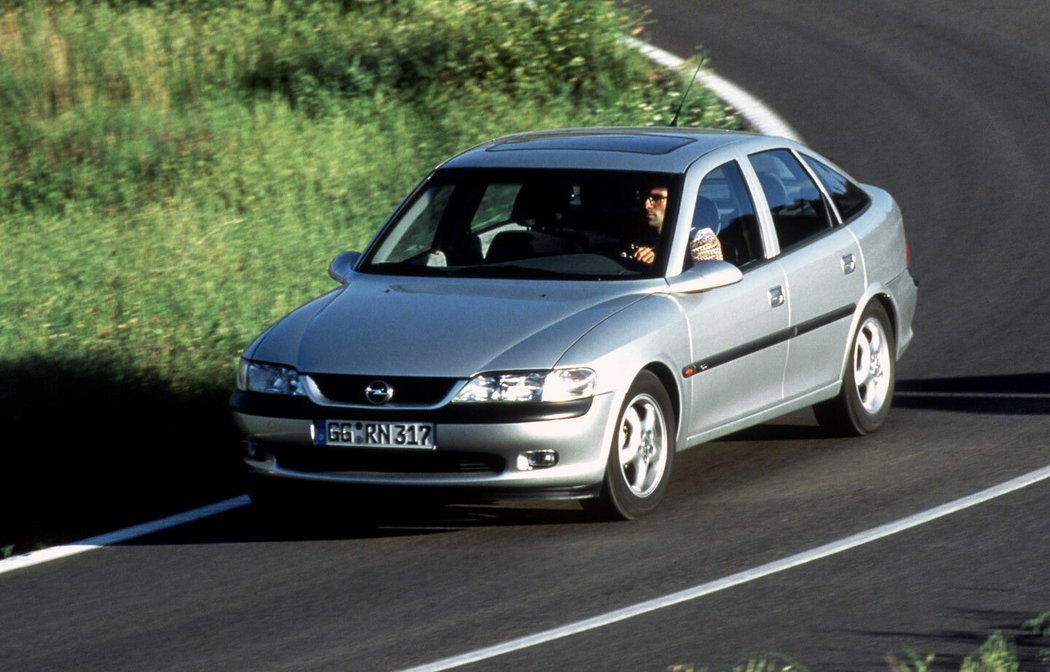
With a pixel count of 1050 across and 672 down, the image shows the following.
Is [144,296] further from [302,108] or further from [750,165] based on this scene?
[302,108]

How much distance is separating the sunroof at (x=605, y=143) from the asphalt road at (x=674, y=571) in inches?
62.3

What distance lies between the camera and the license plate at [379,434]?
7.57 meters

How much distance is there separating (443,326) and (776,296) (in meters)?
1.88

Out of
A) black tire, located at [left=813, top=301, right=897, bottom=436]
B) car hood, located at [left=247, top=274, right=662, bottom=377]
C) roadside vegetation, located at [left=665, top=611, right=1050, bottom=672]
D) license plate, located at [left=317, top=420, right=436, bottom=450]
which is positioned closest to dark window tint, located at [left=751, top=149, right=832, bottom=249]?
black tire, located at [left=813, top=301, right=897, bottom=436]

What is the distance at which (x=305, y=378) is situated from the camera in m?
7.80

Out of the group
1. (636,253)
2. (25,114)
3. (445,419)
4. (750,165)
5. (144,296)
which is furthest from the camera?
(25,114)

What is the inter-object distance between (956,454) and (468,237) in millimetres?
2627

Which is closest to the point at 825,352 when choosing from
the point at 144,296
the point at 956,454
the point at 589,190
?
the point at 956,454

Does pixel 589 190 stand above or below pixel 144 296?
above

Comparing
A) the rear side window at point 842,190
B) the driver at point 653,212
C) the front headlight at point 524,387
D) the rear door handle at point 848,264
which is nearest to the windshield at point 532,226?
the driver at point 653,212

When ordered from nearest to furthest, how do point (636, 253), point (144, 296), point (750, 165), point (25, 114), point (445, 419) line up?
1. point (445, 419)
2. point (636, 253)
3. point (750, 165)
4. point (144, 296)
5. point (25, 114)

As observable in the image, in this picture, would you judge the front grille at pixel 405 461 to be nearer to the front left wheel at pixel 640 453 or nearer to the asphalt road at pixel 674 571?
the asphalt road at pixel 674 571

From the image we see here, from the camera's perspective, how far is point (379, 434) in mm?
7609

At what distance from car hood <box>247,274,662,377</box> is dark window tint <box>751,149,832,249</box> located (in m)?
1.25
